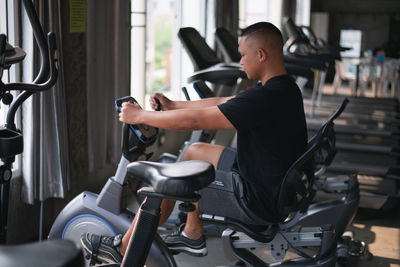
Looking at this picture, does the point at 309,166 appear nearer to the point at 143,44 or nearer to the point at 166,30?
the point at 143,44

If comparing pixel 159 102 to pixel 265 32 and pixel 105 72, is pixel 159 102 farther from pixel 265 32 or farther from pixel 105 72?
pixel 105 72

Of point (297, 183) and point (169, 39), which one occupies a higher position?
point (169, 39)

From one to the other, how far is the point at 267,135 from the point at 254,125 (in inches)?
4.2

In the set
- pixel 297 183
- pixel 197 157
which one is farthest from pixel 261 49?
pixel 197 157

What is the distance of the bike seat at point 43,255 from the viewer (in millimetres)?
934

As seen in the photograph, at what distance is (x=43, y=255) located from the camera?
961 mm

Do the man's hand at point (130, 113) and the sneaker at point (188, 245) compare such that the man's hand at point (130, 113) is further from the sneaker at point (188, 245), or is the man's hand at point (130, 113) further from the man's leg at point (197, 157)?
the sneaker at point (188, 245)

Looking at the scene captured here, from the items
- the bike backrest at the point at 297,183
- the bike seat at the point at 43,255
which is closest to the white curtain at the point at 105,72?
the bike backrest at the point at 297,183

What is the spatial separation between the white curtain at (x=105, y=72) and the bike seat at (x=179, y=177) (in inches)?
85.5

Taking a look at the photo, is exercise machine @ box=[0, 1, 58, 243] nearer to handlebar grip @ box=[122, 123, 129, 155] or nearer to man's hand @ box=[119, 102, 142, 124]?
man's hand @ box=[119, 102, 142, 124]

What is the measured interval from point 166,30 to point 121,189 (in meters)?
4.42

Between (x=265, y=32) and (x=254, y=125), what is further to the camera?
(x=265, y=32)

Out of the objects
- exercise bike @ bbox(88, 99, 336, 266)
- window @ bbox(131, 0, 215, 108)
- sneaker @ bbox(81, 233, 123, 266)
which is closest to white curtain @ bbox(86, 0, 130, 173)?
window @ bbox(131, 0, 215, 108)

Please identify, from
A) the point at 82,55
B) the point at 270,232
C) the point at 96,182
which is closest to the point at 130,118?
the point at 270,232
